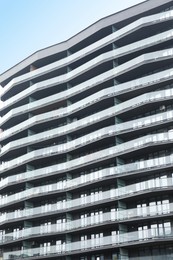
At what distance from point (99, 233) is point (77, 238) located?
289cm

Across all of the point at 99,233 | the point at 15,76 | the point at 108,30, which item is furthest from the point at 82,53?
the point at 99,233

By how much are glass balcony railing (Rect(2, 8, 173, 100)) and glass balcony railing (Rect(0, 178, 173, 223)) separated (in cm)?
1580

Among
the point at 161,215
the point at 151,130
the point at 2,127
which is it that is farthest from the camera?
the point at 2,127

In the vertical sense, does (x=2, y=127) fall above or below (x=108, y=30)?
below

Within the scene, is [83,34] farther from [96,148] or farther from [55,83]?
[96,148]

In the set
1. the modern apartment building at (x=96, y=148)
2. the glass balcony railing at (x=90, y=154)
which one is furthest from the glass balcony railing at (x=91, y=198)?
the glass balcony railing at (x=90, y=154)

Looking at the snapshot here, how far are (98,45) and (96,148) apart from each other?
1249 cm

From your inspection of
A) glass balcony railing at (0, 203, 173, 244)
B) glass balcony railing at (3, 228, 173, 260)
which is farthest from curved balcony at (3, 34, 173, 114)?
glass balcony railing at (3, 228, 173, 260)

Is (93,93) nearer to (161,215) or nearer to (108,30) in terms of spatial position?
(108,30)

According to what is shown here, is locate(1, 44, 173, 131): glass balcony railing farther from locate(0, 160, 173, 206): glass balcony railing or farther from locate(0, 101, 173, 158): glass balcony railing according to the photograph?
locate(0, 160, 173, 206): glass balcony railing

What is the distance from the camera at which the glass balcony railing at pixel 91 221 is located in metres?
47.2

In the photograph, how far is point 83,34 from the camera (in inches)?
2386

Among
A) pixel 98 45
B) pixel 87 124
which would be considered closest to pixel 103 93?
pixel 87 124

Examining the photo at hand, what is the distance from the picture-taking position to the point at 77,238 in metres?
53.3
